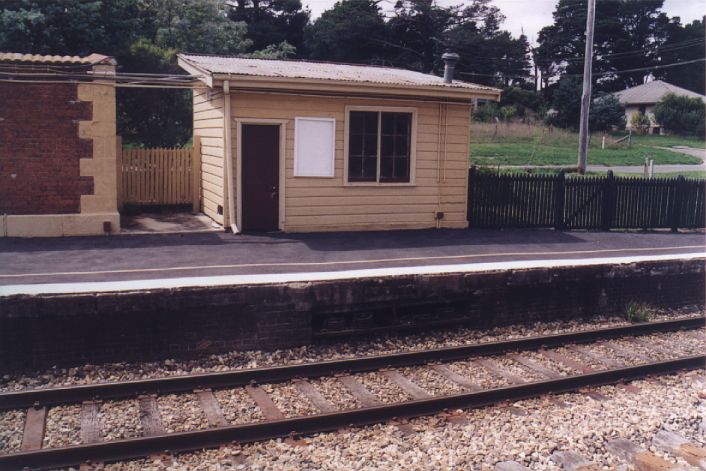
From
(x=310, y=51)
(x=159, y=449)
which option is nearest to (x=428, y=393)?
(x=159, y=449)

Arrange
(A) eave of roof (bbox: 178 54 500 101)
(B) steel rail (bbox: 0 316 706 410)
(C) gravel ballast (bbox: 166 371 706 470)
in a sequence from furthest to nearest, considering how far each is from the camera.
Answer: (A) eave of roof (bbox: 178 54 500 101)
(B) steel rail (bbox: 0 316 706 410)
(C) gravel ballast (bbox: 166 371 706 470)

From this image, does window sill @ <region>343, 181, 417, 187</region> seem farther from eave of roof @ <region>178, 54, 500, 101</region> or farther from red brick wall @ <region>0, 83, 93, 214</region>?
red brick wall @ <region>0, 83, 93, 214</region>

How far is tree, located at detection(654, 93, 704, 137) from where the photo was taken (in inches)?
1841

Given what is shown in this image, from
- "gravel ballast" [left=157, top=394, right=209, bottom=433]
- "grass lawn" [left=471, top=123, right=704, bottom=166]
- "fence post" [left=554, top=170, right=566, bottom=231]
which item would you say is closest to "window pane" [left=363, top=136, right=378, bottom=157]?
"fence post" [left=554, top=170, right=566, bottom=231]

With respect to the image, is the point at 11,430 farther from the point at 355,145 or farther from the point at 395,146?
the point at 395,146

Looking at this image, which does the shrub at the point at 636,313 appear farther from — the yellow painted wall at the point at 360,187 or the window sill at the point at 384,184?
the window sill at the point at 384,184

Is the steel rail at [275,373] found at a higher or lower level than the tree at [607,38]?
lower

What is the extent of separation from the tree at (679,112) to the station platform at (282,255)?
117 feet

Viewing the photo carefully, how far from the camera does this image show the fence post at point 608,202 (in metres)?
16.4

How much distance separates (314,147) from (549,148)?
78.9 ft

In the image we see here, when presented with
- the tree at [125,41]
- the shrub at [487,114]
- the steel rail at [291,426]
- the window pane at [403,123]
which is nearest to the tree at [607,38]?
the shrub at [487,114]

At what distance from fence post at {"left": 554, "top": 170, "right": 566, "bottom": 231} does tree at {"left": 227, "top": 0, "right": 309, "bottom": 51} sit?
93.4 ft

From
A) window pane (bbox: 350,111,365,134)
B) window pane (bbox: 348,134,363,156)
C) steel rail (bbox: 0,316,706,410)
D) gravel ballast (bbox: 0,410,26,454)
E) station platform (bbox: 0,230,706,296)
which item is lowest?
gravel ballast (bbox: 0,410,26,454)

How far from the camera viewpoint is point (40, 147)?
39.6ft
